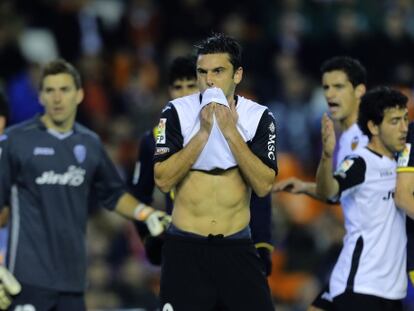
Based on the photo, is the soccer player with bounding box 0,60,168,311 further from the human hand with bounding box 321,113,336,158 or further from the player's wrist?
the human hand with bounding box 321,113,336,158

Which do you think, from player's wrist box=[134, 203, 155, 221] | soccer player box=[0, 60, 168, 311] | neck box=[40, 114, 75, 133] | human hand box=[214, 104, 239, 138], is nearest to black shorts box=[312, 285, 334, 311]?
soccer player box=[0, 60, 168, 311]

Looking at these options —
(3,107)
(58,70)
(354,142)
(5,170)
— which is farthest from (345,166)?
(3,107)

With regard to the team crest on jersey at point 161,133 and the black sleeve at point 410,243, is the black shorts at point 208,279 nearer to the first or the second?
the team crest on jersey at point 161,133

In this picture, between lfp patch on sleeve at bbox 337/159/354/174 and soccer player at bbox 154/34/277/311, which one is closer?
soccer player at bbox 154/34/277/311

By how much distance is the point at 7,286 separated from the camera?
26.7 ft

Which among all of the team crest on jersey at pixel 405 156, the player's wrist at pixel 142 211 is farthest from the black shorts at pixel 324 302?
the player's wrist at pixel 142 211

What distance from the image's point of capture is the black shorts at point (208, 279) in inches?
283

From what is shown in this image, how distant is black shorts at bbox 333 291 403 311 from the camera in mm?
7945

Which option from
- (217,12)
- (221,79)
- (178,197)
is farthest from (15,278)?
(217,12)

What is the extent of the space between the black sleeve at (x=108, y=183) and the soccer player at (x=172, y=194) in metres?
0.21

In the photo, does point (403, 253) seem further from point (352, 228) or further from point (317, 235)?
point (317, 235)

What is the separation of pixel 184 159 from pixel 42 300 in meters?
1.89

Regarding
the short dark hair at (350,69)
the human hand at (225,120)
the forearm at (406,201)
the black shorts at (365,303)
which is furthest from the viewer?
the short dark hair at (350,69)

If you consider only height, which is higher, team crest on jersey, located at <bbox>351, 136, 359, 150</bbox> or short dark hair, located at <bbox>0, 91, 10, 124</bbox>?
short dark hair, located at <bbox>0, 91, 10, 124</bbox>
